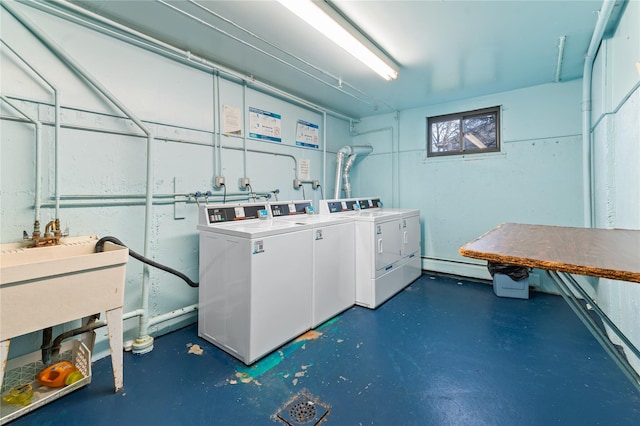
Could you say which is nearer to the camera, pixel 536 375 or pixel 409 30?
pixel 536 375

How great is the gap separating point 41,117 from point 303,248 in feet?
6.36

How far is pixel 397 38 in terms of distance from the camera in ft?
7.18

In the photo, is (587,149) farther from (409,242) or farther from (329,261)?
(329,261)

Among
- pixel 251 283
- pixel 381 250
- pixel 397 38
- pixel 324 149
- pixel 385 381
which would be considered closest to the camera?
pixel 385 381

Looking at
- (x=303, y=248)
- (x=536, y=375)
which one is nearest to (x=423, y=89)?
(x=303, y=248)

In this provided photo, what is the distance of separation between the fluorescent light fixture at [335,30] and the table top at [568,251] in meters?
1.66

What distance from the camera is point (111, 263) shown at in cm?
157

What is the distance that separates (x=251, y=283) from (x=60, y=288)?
98cm

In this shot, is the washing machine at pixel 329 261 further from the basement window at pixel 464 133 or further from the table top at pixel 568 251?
the basement window at pixel 464 133

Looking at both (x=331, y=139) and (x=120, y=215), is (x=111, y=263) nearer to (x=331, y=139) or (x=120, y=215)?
(x=120, y=215)

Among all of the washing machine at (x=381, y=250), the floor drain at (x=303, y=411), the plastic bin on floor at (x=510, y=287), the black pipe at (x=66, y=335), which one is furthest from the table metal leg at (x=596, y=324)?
the black pipe at (x=66, y=335)

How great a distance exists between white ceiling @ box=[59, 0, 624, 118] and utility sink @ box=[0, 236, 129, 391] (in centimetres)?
161

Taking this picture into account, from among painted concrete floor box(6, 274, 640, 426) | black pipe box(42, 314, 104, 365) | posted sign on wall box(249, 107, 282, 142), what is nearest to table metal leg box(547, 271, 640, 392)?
painted concrete floor box(6, 274, 640, 426)

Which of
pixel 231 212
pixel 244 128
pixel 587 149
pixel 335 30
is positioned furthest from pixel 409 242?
pixel 335 30
